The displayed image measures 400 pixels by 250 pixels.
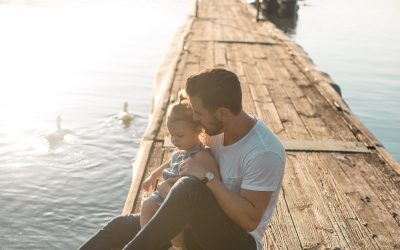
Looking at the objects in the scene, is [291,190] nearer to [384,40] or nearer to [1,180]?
[1,180]

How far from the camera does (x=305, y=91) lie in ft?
34.0

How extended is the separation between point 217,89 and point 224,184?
0.69 m

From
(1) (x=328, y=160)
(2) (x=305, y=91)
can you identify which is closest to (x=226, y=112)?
(1) (x=328, y=160)

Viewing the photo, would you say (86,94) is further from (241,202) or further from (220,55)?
(241,202)

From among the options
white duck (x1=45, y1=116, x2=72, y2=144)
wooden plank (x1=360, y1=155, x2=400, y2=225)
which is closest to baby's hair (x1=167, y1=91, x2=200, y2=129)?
wooden plank (x1=360, y1=155, x2=400, y2=225)

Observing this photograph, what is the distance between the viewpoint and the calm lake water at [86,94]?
40.1 ft

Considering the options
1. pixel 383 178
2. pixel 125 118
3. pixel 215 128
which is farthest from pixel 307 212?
pixel 125 118

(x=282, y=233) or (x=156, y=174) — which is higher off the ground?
(x=156, y=174)

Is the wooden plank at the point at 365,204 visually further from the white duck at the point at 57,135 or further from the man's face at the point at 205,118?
the white duck at the point at 57,135

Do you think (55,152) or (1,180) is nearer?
→ (1,180)

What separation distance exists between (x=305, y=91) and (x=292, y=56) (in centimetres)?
411

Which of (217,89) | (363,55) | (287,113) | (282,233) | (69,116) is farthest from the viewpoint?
(363,55)

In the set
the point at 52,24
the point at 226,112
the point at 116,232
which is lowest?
the point at 52,24

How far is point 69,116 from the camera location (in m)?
17.5
